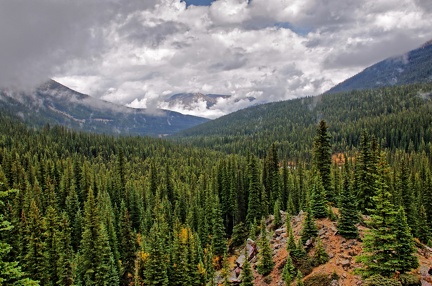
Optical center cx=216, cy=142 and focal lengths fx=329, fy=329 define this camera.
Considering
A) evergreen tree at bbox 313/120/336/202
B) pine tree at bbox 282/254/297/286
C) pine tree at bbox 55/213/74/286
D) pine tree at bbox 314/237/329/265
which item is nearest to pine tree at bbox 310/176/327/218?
pine tree at bbox 314/237/329/265

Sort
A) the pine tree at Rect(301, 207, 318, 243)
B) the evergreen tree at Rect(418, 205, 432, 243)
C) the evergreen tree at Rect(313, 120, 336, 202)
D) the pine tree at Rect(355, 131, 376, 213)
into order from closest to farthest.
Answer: the pine tree at Rect(301, 207, 318, 243)
the pine tree at Rect(355, 131, 376, 213)
the evergreen tree at Rect(313, 120, 336, 202)
the evergreen tree at Rect(418, 205, 432, 243)

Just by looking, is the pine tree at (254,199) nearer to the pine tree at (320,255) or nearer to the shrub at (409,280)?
the pine tree at (320,255)

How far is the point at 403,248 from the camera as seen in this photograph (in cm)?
2372

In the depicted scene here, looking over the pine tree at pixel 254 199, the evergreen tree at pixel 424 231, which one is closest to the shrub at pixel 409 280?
the evergreen tree at pixel 424 231

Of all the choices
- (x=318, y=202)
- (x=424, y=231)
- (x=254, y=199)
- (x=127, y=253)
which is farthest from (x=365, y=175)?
(x=127, y=253)

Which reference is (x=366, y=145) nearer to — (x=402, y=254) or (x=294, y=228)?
(x=294, y=228)

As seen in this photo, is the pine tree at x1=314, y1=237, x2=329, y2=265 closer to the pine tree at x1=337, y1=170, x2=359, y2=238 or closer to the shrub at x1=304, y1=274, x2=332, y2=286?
the shrub at x1=304, y1=274, x2=332, y2=286

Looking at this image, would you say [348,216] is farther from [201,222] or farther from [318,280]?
[201,222]

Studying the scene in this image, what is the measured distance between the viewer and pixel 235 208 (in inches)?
3246

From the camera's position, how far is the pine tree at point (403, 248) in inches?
917

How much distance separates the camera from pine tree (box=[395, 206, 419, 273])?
23297mm

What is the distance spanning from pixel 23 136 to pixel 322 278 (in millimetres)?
195658

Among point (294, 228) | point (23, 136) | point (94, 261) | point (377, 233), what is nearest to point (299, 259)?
point (294, 228)

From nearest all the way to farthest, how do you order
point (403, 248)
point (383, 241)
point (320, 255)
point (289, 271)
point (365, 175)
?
point (403, 248)
point (383, 241)
point (320, 255)
point (289, 271)
point (365, 175)
